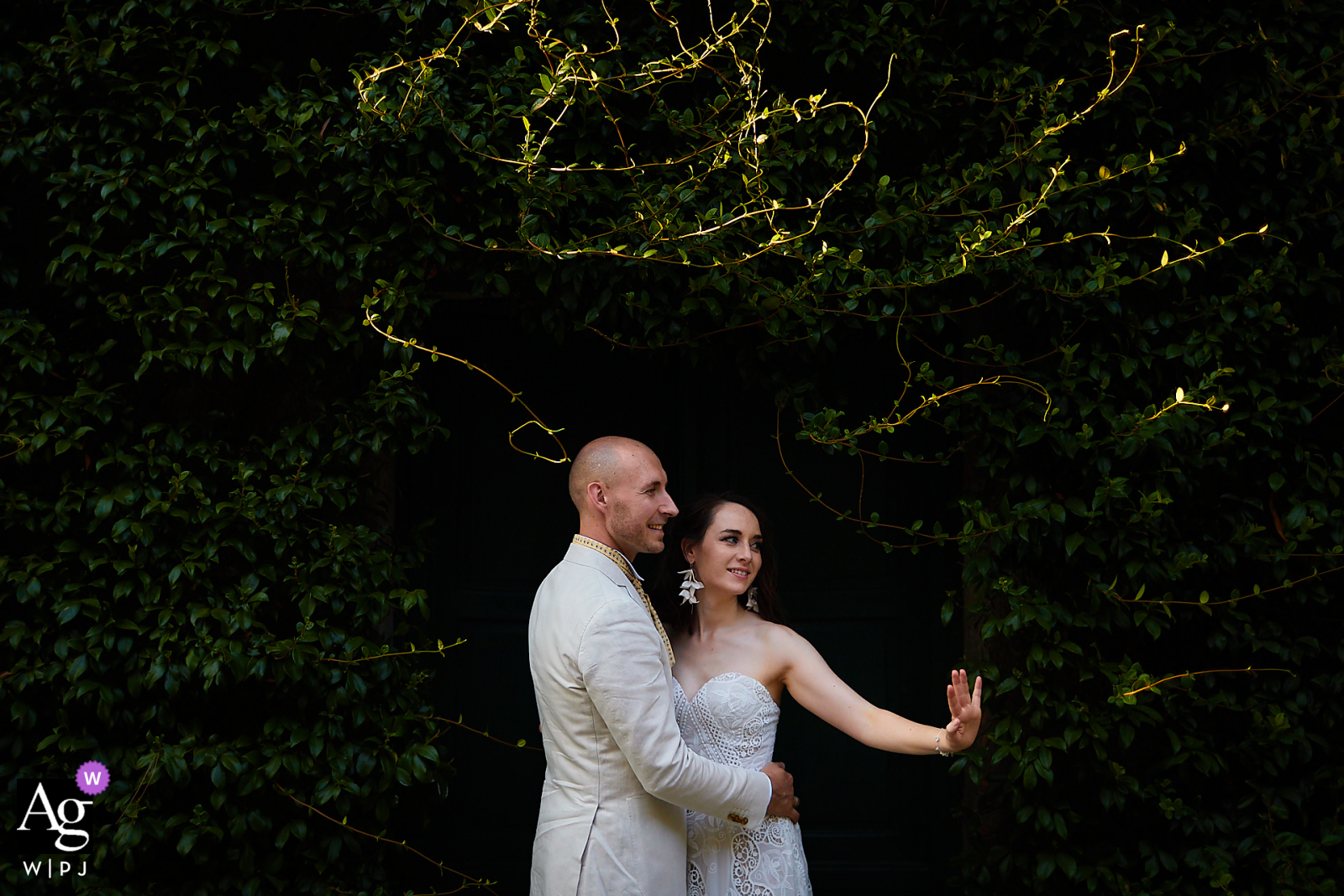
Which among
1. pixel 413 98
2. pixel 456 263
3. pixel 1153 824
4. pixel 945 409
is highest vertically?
pixel 413 98

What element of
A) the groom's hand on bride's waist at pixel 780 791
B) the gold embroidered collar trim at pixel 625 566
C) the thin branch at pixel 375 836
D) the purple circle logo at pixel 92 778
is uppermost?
the gold embroidered collar trim at pixel 625 566

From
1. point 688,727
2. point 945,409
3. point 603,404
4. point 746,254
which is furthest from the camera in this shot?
point 603,404

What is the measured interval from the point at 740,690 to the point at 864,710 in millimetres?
347

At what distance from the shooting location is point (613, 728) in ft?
8.39

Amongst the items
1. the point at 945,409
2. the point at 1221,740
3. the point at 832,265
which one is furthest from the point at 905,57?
the point at 1221,740

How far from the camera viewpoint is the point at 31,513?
3.19m

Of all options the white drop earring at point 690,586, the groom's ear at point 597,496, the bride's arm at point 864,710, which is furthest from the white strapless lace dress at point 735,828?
the groom's ear at point 597,496

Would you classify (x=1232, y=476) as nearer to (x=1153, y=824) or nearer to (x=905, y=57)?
(x=1153, y=824)

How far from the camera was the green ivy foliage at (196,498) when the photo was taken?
3.12 meters

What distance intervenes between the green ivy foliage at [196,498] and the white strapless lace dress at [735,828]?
33.1 inches

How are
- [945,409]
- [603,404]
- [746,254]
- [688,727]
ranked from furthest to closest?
[603,404], [945,409], [746,254], [688,727]

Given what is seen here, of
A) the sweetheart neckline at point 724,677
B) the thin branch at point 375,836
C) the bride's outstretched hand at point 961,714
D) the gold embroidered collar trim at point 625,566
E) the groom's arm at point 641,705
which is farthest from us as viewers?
the thin branch at point 375,836

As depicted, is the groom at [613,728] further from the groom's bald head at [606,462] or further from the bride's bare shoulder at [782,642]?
the bride's bare shoulder at [782,642]

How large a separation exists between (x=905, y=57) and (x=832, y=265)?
28.8 inches
